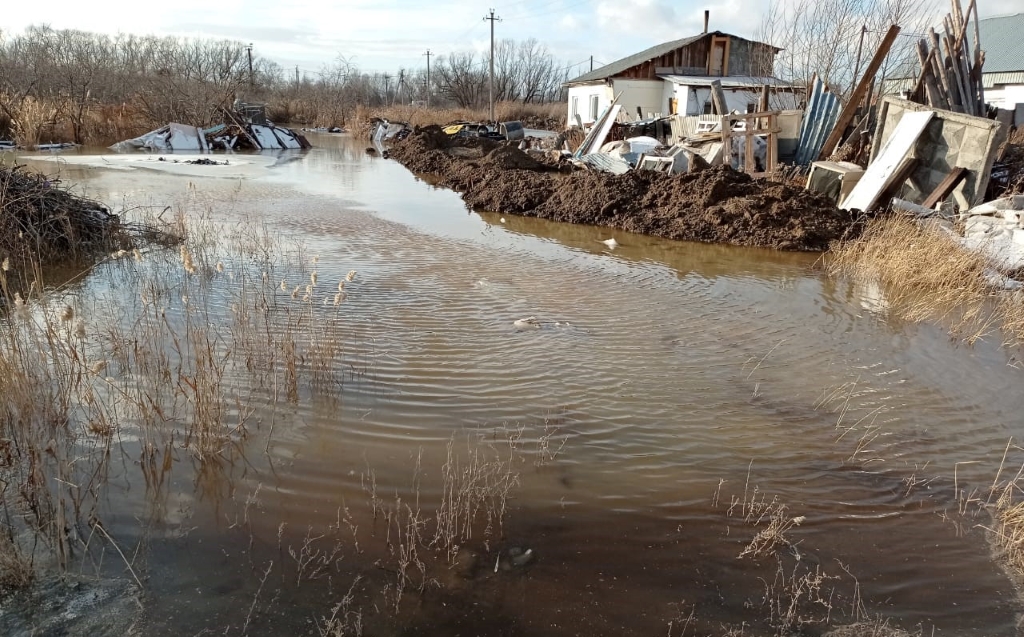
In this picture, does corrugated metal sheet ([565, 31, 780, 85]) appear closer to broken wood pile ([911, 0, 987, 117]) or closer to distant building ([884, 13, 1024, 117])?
distant building ([884, 13, 1024, 117])

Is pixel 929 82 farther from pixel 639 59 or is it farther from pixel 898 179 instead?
pixel 639 59

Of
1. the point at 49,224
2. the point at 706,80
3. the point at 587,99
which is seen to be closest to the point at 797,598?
the point at 49,224

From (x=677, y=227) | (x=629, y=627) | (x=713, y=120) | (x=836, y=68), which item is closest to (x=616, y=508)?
(x=629, y=627)

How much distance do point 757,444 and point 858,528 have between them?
94cm

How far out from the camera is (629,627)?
2.86 m

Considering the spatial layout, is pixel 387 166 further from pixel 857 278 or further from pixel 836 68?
pixel 857 278

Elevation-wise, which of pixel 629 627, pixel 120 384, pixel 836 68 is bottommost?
pixel 629 627

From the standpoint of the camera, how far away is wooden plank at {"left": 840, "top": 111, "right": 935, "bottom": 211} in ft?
36.1

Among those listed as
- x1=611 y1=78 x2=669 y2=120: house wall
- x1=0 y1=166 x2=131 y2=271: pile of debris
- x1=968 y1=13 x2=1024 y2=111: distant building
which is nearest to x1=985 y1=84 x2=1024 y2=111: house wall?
x1=968 y1=13 x2=1024 y2=111: distant building

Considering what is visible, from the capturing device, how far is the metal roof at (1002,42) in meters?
35.1

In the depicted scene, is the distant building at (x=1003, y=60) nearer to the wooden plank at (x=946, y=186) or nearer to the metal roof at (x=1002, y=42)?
the metal roof at (x=1002, y=42)

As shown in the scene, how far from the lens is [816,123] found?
15.3 meters

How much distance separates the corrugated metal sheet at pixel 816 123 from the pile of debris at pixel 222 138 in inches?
904

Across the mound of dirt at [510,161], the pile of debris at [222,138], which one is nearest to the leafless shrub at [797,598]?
the mound of dirt at [510,161]
